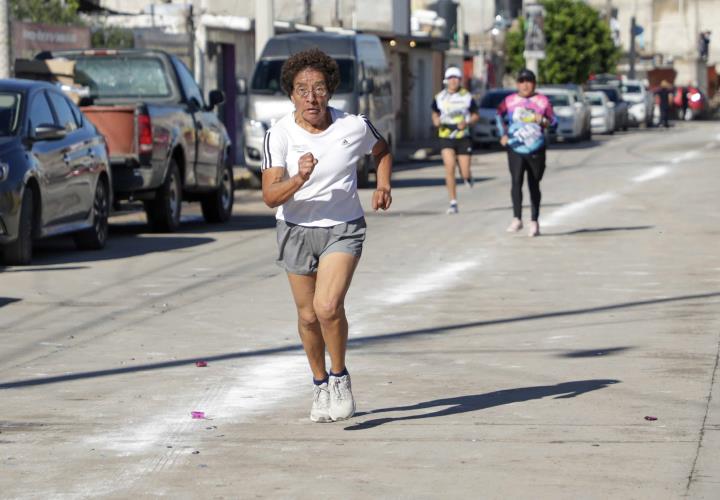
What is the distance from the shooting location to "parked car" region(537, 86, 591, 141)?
4850 centimetres

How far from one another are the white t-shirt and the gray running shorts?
0.10 ft

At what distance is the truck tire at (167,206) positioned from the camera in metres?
19.5

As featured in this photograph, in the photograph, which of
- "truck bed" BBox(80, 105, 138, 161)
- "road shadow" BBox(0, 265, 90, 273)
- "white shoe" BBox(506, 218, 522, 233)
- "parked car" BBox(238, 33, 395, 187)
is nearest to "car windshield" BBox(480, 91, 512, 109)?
"parked car" BBox(238, 33, 395, 187)

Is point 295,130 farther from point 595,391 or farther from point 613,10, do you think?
point 613,10

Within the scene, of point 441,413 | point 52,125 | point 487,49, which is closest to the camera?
point 441,413

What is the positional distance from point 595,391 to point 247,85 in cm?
2002

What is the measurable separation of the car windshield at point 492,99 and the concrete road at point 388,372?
93.4ft

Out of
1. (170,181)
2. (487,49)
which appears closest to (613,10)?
(487,49)

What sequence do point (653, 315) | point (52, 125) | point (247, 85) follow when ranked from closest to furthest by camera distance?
point (653, 315) → point (52, 125) → point (247, 85)

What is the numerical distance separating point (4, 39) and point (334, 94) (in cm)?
702

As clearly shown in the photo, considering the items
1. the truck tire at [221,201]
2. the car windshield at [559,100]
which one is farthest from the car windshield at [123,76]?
the car windshield at [559,100]

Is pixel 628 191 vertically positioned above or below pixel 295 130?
Result: below

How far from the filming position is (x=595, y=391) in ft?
29.2

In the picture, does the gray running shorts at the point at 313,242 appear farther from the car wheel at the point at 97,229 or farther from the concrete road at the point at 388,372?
the car wheel at the point at 97,229
